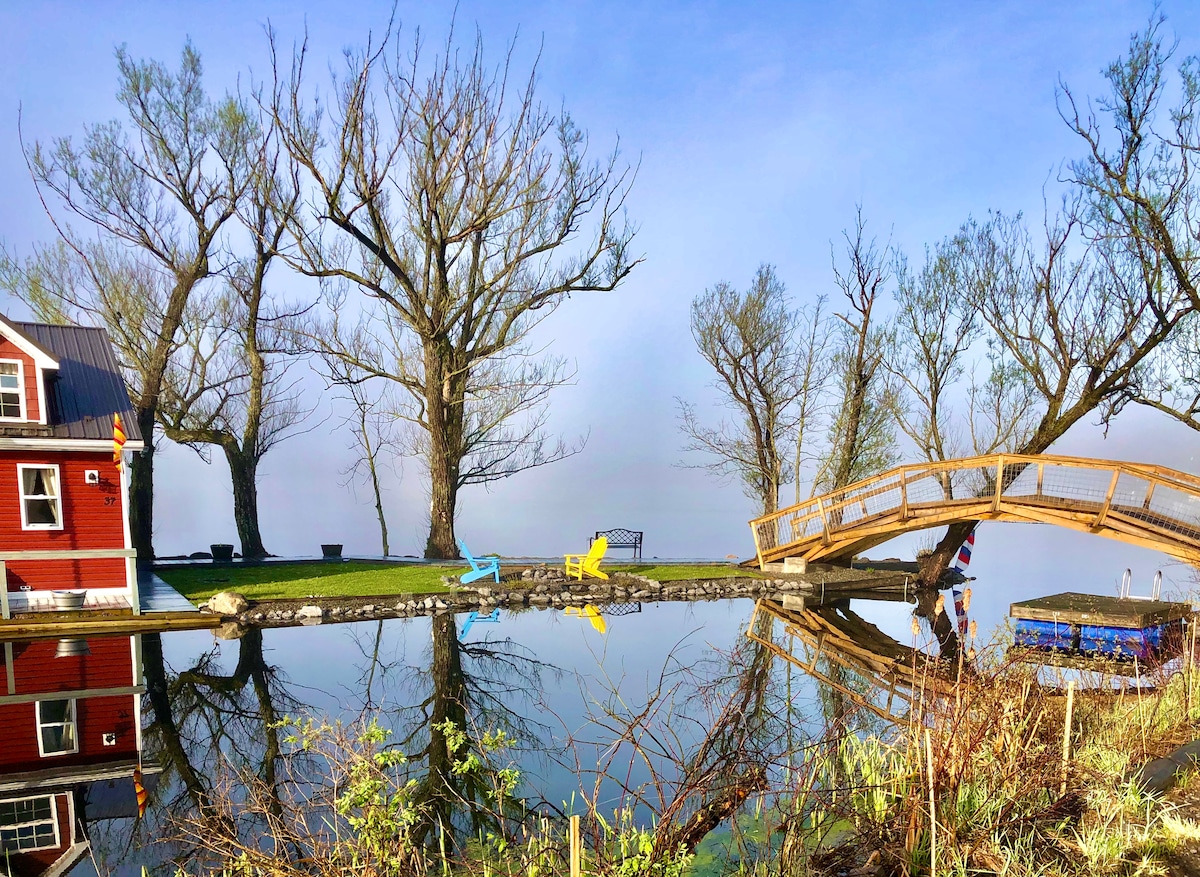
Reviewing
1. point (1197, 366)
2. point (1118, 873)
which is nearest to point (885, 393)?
point (1197, 366)

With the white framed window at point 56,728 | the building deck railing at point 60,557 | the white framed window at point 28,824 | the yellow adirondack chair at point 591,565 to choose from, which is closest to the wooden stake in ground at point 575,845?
the white framed window at point 28,824

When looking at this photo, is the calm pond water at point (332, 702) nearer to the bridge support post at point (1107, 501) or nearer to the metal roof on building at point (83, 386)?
the bridge support post at point (1107, 501)

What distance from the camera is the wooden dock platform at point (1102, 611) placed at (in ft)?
39.8

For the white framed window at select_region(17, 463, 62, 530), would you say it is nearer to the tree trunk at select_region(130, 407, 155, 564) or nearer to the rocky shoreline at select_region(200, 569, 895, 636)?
the rocky shoreline at select_region(200, 569, 895, 636)

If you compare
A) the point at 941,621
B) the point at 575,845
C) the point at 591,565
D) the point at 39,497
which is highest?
the point at 39,497

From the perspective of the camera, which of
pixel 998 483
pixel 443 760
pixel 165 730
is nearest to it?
pixel 443 760

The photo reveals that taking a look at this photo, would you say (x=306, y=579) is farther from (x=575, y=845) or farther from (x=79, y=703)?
(x=575, y=845)

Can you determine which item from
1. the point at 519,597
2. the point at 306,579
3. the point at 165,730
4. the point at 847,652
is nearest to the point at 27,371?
the point at 306,579

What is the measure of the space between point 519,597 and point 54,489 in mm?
8526

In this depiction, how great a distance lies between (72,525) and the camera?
1465 centimetres

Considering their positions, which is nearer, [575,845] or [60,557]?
[575,845]

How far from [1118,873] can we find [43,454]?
1615 cm

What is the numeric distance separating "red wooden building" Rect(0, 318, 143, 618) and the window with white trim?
0.01 meters

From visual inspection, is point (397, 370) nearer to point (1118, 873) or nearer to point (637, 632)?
point (637, 632)
